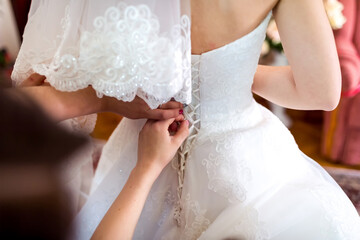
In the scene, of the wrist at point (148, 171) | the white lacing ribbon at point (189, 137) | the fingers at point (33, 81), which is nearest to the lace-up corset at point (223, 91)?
the white lacing ribbon at point (189, 137)

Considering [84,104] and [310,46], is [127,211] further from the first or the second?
[310,46]

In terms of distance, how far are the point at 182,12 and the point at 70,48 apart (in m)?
0.19

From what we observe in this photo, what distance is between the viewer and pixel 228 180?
71 cm

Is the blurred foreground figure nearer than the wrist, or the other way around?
the blurred foreground figure

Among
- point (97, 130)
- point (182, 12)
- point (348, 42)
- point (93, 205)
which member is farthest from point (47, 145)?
point (97, 130)

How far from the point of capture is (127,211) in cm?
64

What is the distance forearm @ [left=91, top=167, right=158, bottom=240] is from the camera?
0.62 meters

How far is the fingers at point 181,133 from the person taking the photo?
2.27 ft

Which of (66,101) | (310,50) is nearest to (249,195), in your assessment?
(310,50)

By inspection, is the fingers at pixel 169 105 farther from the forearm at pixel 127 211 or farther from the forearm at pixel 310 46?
the forearm at pixel 310 46

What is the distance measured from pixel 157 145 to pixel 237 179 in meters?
0.17

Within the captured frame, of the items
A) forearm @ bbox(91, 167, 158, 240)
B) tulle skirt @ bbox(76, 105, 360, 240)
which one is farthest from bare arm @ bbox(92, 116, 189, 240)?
tulle skirt @ bbox(76, 105, 360, 240)

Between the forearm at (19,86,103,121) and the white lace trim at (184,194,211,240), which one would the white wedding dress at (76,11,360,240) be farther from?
the forearm at (19,86,103,121)

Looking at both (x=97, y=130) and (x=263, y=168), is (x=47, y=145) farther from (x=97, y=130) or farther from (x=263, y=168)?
(x=97, y=130)
